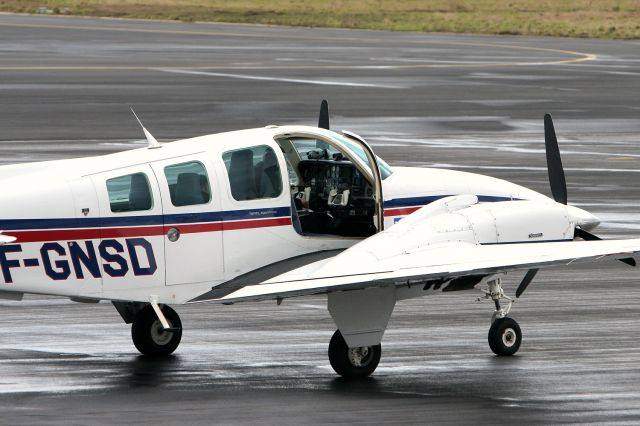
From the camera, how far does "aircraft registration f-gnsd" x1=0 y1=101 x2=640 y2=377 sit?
13.7 metres

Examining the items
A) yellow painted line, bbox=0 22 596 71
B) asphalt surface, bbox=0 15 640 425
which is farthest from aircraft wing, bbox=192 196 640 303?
yellow painted line, bbox=0 22 596 71

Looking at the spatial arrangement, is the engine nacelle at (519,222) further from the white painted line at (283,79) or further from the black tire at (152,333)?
the white painted line at (283,79)

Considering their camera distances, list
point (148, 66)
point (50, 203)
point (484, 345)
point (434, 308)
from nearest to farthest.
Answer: point (50, 203) → point (484, 345) → point (434, 308) → point (148, 66)

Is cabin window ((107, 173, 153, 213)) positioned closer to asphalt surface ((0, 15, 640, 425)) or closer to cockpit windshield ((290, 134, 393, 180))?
asphalt surface ((0, 15, 640, 425))

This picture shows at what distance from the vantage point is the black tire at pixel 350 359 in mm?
14531

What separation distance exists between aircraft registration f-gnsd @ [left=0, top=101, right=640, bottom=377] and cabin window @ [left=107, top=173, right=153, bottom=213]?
0.5 inches

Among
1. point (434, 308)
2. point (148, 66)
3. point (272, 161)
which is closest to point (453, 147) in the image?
point (434, 308)

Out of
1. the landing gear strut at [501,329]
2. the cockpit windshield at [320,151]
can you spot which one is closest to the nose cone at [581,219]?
the landing gear strut at [501,329]

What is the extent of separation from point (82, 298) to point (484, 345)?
4.96 meters

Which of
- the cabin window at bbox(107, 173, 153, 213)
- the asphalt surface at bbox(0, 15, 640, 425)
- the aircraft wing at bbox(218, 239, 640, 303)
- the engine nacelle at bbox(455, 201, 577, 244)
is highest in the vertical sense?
the cabin window at bbox(107, 173, 153, 213)

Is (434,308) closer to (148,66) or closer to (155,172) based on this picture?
(155,172)

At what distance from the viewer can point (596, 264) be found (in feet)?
70.7

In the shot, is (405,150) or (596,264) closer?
(596,264)

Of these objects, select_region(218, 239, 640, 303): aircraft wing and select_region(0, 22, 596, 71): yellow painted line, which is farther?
select_region(0, 22, 596, 71): yellow painted line
